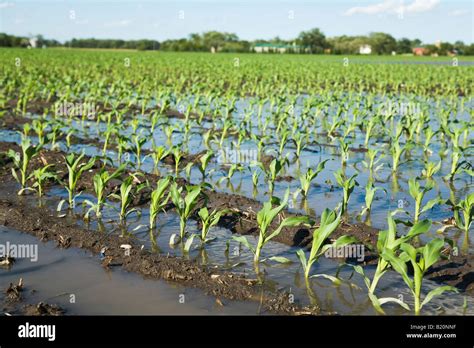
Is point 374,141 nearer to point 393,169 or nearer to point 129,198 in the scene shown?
point 393,169

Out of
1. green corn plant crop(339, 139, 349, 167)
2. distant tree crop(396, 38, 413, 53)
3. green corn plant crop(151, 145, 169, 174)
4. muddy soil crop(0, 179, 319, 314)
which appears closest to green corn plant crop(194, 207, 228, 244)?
muddy soil crop(0, 179, 319, 314)

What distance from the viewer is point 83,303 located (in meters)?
4.53

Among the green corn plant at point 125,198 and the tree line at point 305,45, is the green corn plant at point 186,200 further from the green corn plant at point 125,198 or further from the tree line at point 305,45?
the tree line at point 305,45

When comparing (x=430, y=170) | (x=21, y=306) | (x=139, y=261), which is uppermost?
(x=430, y=170)

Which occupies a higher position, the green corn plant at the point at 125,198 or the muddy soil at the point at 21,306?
the green corn plant at the point at 125,198

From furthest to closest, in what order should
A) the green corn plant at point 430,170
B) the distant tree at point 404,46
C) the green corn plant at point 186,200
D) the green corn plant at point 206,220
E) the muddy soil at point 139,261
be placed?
the distant tree at point 404,46, the green corn plant at point 430,170, the green corn plant at point 186,200, the green corn plant at point 206,220, the muddy soil at point 139,261

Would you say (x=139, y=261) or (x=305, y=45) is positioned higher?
(x=305, y=45)

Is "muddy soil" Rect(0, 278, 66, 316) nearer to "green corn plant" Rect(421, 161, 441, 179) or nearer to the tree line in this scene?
"green corn plant" Rect(421, 161, 441, 179)

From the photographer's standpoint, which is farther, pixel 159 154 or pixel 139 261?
pixel 159 154

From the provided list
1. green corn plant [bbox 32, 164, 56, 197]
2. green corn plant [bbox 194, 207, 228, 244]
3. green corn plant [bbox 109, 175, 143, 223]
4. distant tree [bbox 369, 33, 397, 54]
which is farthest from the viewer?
distant tree [bbox 369, 33, 397, 54]

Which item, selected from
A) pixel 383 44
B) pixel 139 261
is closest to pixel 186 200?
pixel 139 261

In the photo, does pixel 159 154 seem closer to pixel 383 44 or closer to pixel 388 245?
pixel 388 245

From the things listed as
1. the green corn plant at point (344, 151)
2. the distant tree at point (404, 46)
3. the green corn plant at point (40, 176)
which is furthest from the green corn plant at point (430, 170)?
the distant tree at point (404, 46)

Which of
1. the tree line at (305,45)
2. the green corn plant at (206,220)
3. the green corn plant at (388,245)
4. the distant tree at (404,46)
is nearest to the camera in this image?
the green corn plant at (388,245)
